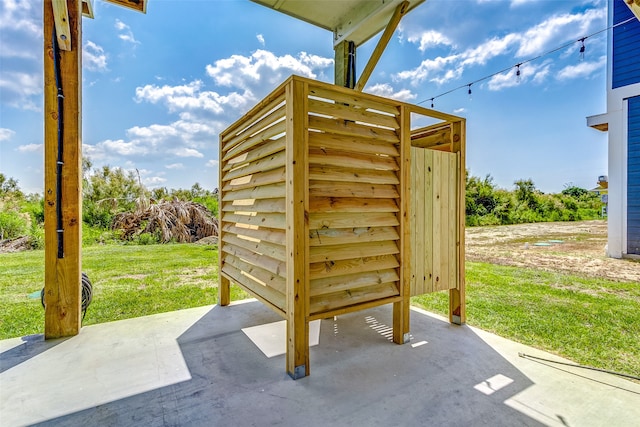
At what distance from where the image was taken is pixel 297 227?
1.75 m

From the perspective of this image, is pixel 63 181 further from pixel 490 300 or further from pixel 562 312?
pixel 562 312

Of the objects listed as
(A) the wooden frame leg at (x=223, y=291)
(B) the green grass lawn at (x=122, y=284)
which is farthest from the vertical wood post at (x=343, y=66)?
(B) the green grass lawn at (x=122, y=284)

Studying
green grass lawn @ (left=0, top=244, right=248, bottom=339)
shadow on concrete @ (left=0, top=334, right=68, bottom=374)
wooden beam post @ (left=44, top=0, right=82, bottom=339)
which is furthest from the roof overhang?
shadow on concrete @ (left=0, top=334, right=68, bottom=374)

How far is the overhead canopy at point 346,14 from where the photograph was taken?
8.49ft

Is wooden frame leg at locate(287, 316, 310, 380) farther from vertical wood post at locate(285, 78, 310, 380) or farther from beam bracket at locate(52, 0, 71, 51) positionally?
beam bracket at locate(52, 0, 71, 51)

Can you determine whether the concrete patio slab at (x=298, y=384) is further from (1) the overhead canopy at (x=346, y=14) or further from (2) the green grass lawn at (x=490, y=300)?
(1) the overhead canopy at (x=346, y=14)

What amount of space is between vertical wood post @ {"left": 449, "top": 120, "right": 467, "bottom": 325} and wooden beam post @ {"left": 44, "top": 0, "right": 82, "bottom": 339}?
3.15 m

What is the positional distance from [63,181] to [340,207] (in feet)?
7.35

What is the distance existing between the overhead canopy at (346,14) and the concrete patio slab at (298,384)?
2.73 m

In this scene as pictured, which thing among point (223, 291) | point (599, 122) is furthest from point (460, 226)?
point (599, 122)

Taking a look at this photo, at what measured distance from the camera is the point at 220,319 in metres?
2.70

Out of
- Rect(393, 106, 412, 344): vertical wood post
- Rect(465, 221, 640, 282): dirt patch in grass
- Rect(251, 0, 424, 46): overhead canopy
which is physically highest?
Rect(251, 0, 424, 46): overhead canopy

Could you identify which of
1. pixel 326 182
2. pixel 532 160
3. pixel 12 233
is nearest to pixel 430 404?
pixel 326 182

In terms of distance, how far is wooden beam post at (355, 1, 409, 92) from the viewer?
251 centimetres
